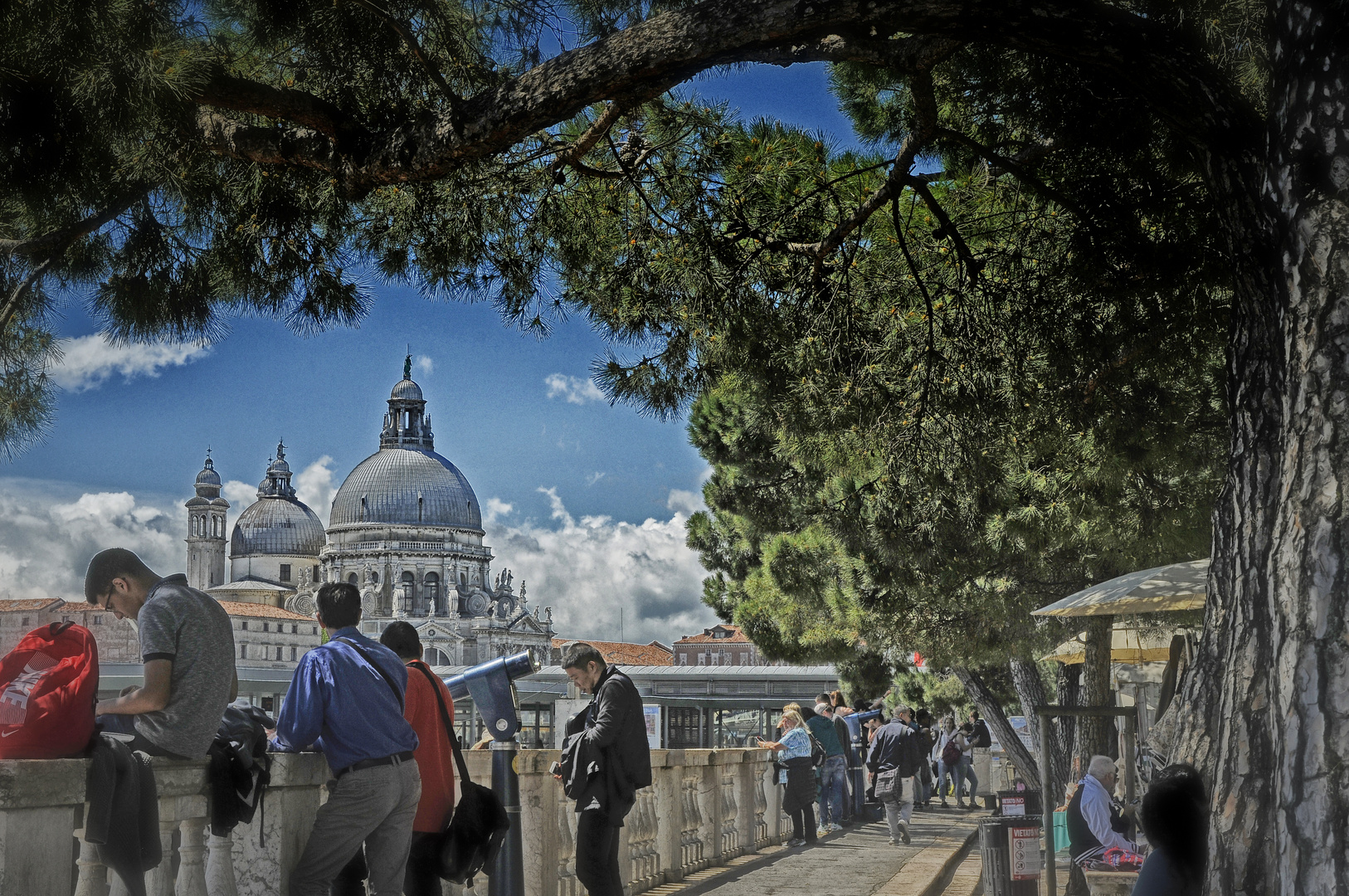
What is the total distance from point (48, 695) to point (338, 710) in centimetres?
118

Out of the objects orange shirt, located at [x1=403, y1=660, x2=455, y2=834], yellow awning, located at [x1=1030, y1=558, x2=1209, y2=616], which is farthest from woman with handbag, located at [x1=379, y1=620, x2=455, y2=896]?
yellow awning, located at [x1=1030, y1=558, x2=1209, y2=616]

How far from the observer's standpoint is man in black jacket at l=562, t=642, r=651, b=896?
6.23 m

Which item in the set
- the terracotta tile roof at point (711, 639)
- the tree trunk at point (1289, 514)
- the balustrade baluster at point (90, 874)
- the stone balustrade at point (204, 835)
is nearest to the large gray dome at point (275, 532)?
the terracotta tile roof at point (711, 639)

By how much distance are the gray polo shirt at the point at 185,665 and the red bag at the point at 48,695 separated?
30 centimetres

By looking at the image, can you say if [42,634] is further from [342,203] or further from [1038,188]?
[1038,188]

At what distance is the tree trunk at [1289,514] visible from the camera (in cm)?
299

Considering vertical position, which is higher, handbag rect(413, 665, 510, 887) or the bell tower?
the bell tower

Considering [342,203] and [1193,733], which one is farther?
[342,203]

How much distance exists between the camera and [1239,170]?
3.51 metres

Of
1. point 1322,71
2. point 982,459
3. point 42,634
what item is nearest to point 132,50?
point 42,634

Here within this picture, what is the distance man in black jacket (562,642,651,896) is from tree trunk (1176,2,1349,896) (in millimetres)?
3216

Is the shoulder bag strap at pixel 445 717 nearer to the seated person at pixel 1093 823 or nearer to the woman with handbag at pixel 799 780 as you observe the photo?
the seated person at pixel 1093 823

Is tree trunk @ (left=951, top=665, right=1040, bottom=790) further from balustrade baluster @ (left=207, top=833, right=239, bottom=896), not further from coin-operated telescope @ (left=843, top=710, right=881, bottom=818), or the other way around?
balustrade baluster @ (left=207, top=833, right=239, bottom=896)

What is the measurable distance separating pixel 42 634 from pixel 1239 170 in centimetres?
349
